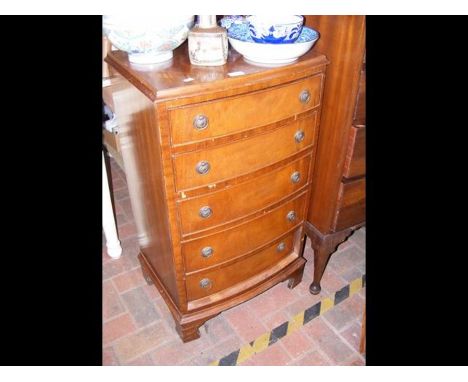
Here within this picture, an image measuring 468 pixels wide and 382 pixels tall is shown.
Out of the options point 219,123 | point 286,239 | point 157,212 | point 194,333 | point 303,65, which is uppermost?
point 303,65

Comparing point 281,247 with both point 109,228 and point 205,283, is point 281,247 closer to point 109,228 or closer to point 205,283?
point 205,283

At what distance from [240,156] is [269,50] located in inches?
16.9

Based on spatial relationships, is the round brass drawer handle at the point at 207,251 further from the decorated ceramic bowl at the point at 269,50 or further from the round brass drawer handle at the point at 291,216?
the decorated ceramic bowl at the point at 269,50

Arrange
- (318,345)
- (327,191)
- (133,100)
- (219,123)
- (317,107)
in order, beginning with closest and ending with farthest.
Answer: (219,123), (133,100), (317,107), (327,191), (318,345)

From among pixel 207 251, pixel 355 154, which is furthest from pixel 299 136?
pixel 207 251

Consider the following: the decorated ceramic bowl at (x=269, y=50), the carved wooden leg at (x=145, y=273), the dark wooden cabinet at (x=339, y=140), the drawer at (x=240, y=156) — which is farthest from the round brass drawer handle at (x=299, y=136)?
the carved wooden leg at (x=145, y=273)

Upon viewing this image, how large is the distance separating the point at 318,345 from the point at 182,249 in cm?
105

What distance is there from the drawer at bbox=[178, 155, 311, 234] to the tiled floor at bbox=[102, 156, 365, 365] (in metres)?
0.85

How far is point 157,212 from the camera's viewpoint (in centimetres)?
177

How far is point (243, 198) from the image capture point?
1717mm

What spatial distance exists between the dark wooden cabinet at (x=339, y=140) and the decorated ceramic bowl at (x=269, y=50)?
146 millimetres

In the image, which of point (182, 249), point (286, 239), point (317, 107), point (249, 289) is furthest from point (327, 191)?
point (182, 249)

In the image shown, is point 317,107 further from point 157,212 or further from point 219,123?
point 157,212

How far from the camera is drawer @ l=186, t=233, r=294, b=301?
1.91m
